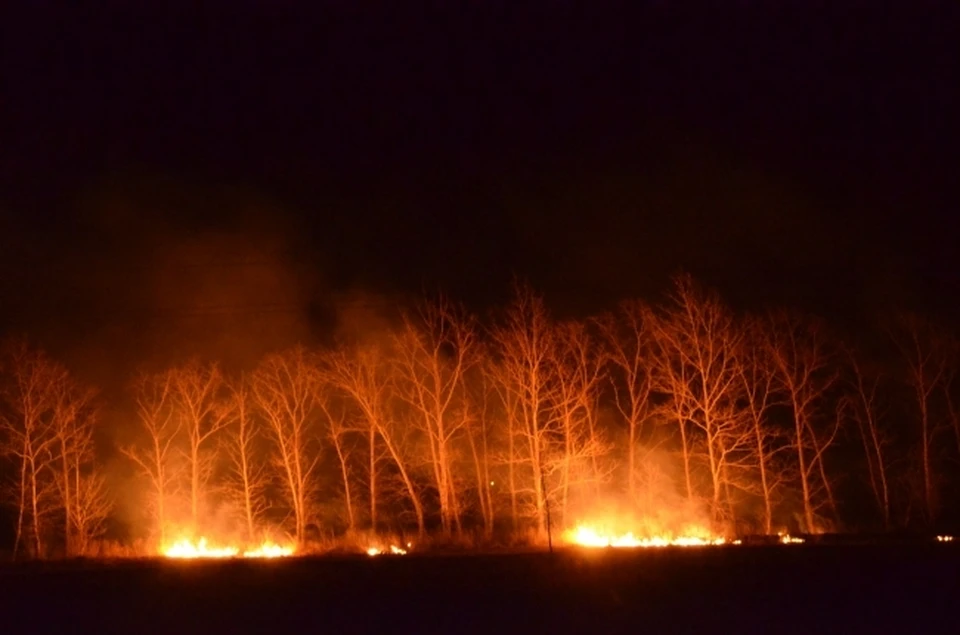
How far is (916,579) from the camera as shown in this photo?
15.4 meters

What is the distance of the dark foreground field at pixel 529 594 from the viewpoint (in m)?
12.5

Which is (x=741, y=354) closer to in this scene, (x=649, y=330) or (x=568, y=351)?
(x=649, y=330)

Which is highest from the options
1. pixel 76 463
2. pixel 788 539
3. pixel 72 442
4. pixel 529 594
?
pixel 72 442

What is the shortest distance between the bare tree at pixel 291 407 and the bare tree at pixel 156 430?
3.31 m

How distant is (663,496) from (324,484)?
1273 cm

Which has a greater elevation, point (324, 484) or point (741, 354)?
point (741, 354)

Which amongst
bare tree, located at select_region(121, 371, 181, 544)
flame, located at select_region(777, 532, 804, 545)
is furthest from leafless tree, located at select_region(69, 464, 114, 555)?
flame, located at select_region(777, 532, 804, 545)

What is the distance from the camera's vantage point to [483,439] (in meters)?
32.3

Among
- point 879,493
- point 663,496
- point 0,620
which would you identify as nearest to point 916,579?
point 663,496

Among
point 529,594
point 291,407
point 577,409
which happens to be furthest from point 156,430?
point 529,594

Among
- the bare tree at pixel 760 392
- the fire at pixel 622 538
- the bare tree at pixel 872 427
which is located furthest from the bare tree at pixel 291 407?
the bare tree at pixel 872 427

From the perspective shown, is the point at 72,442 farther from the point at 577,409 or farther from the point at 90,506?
the point at 577,409

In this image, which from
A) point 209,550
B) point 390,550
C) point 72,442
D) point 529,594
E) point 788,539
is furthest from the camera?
point 72,442

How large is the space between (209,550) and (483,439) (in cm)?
1023
